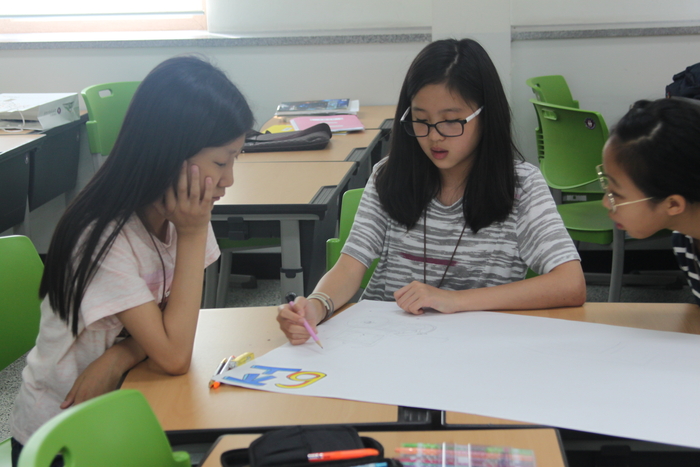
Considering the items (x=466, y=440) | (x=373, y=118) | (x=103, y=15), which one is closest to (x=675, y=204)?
A: (x=466, y=440)

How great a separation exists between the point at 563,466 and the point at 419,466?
16cm

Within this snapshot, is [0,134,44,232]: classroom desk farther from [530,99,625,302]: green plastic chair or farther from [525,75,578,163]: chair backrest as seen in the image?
[525,75,578,163]: chair backrest

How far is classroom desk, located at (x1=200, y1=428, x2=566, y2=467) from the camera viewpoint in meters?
0.79

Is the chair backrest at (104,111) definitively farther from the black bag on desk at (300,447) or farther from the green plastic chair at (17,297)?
the black bag on desk at (300,447)

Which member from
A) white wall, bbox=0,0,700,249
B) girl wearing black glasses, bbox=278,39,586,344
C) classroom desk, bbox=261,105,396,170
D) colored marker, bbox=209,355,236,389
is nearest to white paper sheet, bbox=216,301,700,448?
colored marker, bbox=209,355,236,389

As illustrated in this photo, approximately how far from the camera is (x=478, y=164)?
1.43 m

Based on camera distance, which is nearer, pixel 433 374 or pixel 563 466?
pixel 563 466

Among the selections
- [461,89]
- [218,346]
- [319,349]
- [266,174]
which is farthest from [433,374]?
[266,174]

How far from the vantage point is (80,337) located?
1.12m

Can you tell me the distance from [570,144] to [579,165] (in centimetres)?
9

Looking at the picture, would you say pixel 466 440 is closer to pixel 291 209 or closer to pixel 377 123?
pixel 291 209

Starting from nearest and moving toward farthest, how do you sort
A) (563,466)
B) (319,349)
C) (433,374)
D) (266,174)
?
(563,466) → (433,374) → (319,349) → (266,174)

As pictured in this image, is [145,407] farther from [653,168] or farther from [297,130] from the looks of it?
[297,130]

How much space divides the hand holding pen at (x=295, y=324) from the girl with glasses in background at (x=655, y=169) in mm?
552
